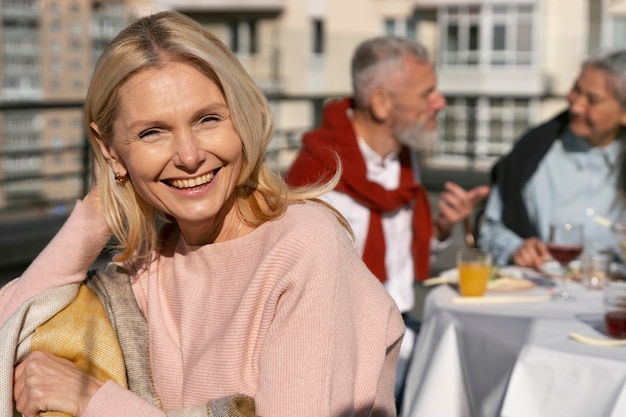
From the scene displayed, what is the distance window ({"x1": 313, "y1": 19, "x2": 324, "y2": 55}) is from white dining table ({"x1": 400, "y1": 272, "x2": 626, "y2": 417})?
30.7 m

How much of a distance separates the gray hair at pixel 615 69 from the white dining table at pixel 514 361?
96cm

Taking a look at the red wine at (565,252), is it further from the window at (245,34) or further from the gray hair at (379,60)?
the window at (245,34)

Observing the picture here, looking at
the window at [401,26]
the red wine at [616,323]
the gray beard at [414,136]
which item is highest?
the window at [401,26]

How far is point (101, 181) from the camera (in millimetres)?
1867

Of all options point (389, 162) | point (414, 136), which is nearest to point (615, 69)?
point (414, 136)

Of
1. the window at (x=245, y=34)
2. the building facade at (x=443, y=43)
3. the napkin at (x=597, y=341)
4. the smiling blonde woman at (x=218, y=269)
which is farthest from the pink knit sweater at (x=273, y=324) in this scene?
the window at (x=245, y=34)

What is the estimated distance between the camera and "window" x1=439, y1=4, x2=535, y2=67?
33.1m

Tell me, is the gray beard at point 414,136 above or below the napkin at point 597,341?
above

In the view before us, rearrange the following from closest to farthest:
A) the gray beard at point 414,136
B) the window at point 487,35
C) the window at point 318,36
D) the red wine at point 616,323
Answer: the red wine at point 616,323
the gray beard at point 414,136
the window at point 487,35
the window at point 318,36

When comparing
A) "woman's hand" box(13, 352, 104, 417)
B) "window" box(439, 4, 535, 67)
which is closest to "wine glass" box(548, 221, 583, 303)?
"woman's hand" box(13, 352, 104, 417)

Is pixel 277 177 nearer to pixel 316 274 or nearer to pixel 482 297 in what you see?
pixel 316 274

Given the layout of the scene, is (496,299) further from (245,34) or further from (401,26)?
(245,34)

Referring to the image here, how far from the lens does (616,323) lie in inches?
94.7

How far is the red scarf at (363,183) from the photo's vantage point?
3.34 metres
